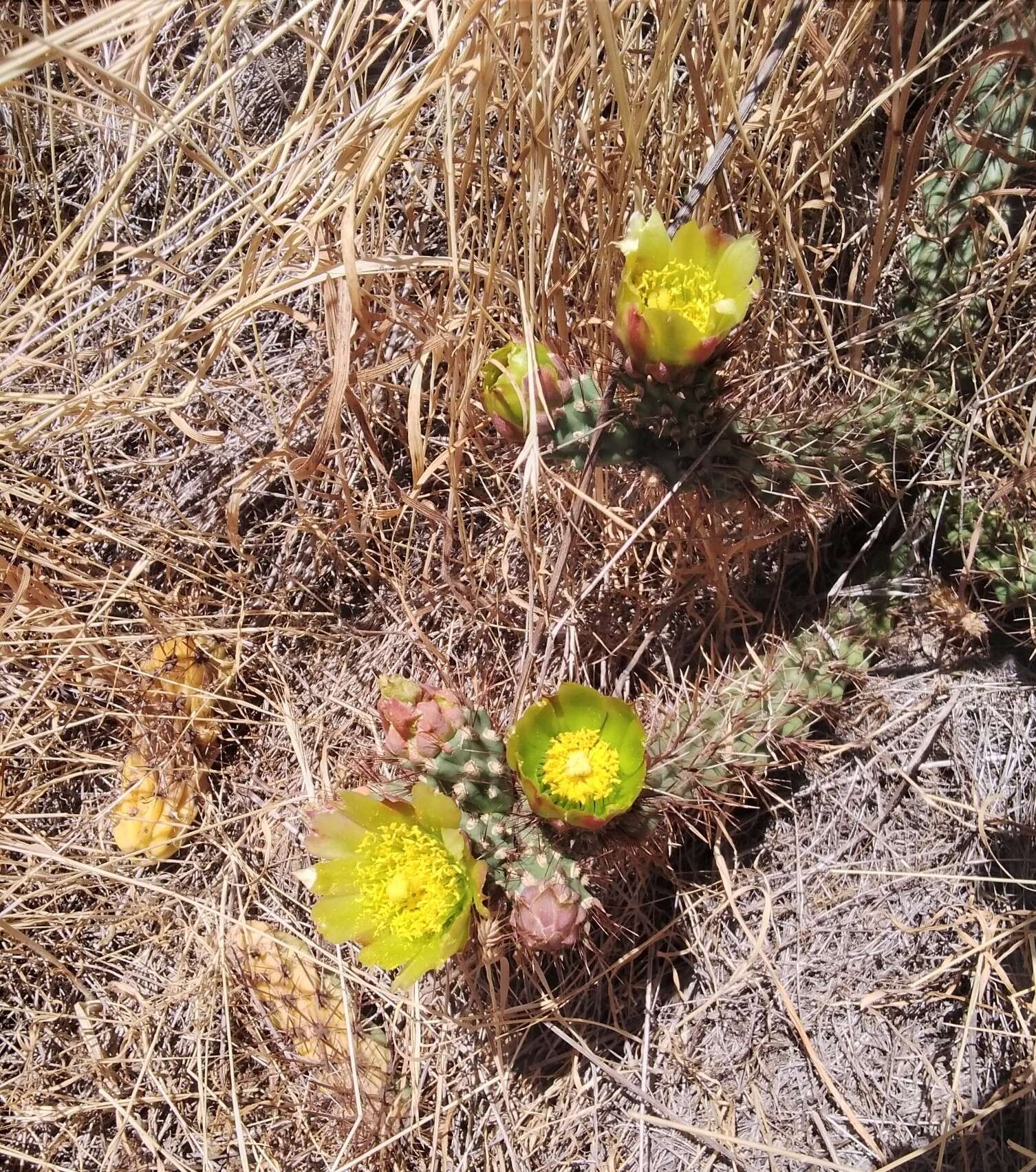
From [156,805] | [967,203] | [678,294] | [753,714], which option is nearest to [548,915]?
[753,714]

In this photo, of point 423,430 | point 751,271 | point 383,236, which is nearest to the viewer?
point 751,271

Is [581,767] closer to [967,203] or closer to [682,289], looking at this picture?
[682,289]

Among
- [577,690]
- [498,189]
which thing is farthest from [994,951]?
[498,189]

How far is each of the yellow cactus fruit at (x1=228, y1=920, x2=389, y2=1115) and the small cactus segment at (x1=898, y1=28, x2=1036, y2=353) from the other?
1269 millimetres

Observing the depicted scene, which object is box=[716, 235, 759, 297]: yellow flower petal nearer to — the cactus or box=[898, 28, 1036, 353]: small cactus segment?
the cactus

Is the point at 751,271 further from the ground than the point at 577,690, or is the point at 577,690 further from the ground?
the point at 751,271

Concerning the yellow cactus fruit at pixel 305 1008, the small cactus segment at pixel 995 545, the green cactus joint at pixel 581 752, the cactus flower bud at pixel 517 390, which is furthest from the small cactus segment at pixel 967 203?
the yellow cactus fruit at pixel 305 1008

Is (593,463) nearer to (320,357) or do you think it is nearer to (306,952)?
(320,357)

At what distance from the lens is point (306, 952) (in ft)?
4.61

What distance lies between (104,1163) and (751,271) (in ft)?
5.18

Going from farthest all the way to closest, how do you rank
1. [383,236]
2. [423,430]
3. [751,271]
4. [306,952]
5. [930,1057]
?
[423,430]
[306,952]
[383,236]
[930,1057]
[751,271]

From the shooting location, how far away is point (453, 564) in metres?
1.48

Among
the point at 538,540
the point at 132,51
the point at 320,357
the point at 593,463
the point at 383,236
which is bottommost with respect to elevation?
the point at 538,540

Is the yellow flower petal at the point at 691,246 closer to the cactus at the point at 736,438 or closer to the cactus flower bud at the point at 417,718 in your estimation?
the cactus at the point at 736,438
